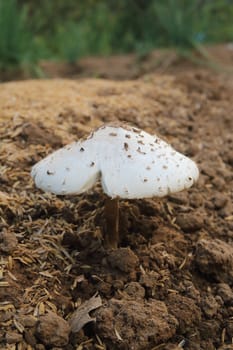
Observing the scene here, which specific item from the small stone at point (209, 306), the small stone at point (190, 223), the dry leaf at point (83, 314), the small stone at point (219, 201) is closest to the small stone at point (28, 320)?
the dry leaf at point (83, 314)

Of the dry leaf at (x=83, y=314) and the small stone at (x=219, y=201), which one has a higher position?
the small stone at (x=219, y=201)

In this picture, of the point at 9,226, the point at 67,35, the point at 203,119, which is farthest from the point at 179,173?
the point at 67,35

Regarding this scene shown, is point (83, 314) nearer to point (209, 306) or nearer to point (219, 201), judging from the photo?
point (209, 306)

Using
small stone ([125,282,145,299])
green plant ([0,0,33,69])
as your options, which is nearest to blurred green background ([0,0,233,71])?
green plant ([0,0,33,69])

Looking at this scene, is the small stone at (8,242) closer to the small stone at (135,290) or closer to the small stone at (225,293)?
the small stone at (135,290)

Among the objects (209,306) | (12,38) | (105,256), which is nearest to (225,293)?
(209,306)

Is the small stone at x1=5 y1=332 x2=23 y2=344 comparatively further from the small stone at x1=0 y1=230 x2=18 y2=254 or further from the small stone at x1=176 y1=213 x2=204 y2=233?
the small stone at x1=176 y1=213 x2=204 y2=233
